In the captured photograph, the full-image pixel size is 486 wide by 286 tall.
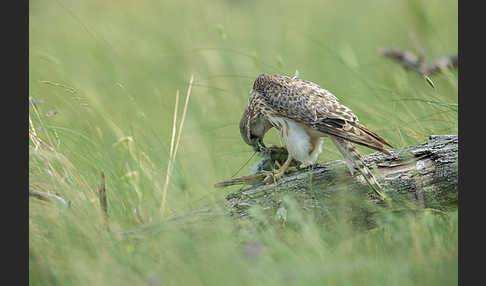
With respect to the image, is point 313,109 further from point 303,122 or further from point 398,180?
point 398,180

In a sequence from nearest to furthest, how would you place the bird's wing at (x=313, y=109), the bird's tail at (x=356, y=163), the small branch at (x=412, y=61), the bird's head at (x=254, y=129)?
the bird's tail at (x=356, y=163) < the bird's wing at (x=313, y=109) < the bird's head at (x=254, y=129) < the small branch at (x=412, y=61)

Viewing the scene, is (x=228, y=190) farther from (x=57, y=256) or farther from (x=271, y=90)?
(x=57, y=256)

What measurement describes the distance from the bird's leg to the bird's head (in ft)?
1.11

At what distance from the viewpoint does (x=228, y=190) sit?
4344mm

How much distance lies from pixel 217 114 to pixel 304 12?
175 inches

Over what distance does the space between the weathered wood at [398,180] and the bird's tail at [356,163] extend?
54 millimetres

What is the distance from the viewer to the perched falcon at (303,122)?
3.59 m

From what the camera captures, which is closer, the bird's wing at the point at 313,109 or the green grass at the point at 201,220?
the green grass at the point at 201,220

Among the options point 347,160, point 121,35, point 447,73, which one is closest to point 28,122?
point 347,160

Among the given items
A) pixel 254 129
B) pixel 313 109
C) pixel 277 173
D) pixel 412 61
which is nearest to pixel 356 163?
pixel 313 109

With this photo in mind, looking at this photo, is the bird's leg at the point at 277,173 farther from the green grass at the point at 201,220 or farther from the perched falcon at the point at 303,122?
the green grass at the point at 201,220

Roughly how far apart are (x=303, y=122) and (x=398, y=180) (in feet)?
2.43

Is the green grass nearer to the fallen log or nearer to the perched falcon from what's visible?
the fallen log

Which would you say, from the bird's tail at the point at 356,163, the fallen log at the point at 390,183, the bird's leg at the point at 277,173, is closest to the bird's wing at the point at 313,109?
the bird's tail at the point at 356,163
